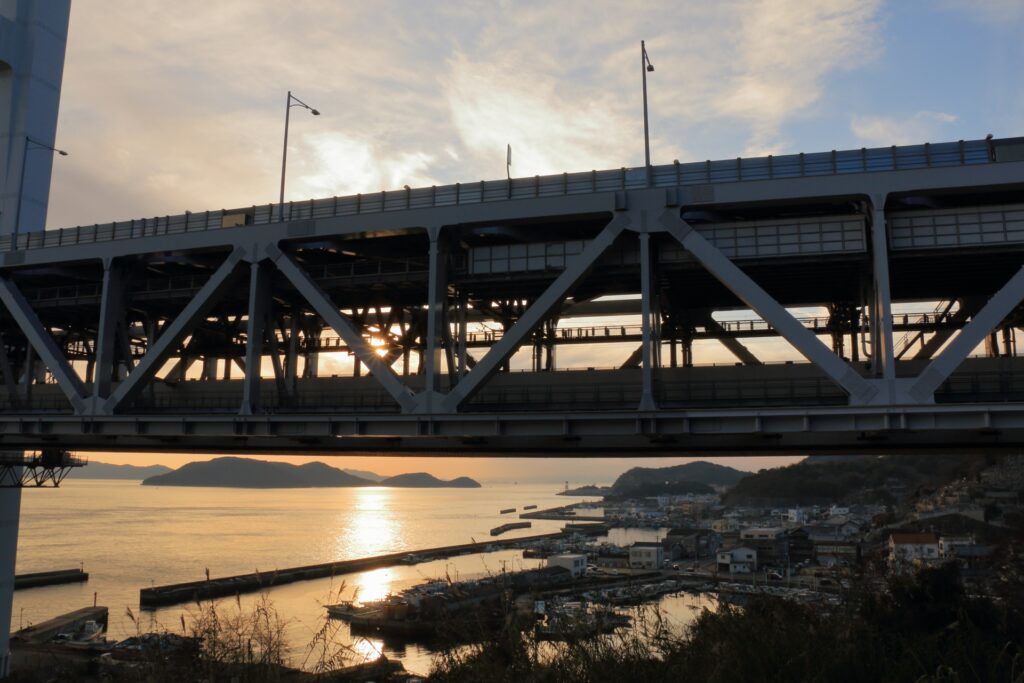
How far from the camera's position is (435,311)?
23.2 meters

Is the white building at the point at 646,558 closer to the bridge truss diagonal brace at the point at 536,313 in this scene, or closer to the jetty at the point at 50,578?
the jetty at the point at 50,578

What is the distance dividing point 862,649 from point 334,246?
21.7 m

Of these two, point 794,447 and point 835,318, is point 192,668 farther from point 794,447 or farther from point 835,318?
point 835,318

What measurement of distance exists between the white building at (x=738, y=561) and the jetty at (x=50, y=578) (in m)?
65.9

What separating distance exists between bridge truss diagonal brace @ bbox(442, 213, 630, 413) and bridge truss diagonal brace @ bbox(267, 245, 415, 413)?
69.6 inches

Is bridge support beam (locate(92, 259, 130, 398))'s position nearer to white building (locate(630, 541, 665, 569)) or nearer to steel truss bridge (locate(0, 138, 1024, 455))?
steel truss bridge (locate(0, 138, 1024, 455))

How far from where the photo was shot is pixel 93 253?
28.7 m

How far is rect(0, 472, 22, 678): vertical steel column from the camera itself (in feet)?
109

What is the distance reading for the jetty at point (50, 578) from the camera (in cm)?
7294

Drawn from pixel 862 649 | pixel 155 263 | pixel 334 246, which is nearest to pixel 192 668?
pixel 862 649

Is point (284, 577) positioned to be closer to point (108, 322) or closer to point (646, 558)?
point (646, 558)

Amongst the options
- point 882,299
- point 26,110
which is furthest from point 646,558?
point 26,110

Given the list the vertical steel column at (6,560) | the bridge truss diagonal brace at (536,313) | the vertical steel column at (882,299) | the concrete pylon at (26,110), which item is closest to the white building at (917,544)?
the vertical steel column at (882,299)

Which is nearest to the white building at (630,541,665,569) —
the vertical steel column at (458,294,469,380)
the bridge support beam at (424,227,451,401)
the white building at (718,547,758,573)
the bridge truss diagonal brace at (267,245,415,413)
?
the white building at (718,547,758,573)
